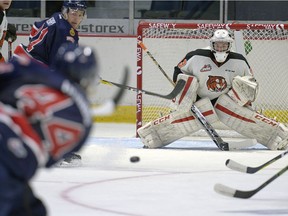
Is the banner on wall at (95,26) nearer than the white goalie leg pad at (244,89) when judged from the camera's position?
No

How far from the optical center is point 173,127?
22.2 feet

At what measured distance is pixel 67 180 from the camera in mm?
4902

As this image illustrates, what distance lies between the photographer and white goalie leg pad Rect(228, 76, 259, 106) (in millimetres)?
6617

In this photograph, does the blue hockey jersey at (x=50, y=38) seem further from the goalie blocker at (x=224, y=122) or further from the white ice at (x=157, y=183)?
the goalie blocker at (x=224, y=122)

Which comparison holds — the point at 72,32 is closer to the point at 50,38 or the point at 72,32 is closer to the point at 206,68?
the point at 50,38

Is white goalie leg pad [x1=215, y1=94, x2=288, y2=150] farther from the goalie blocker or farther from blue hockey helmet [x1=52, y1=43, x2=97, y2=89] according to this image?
blue hockey helmet [x1=52, y1=43, x2=97, y2=89]

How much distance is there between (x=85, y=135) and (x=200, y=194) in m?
2.29

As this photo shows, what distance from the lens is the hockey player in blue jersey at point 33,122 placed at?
218 centimetres

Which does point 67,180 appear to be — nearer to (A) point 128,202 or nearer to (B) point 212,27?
(A) point 128,202

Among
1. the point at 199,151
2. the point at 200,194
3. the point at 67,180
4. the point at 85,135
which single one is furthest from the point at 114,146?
the point at 85,135

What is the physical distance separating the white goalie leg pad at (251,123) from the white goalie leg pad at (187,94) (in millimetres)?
205

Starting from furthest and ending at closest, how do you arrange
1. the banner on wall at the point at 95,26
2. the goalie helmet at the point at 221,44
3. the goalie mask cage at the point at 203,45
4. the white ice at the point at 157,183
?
the banner on wall at the point at 95,26 < the goalie mask cage at the point at 203,45 < the goalie helmet at the point at 221,44 < the white ice at the point at 157,183

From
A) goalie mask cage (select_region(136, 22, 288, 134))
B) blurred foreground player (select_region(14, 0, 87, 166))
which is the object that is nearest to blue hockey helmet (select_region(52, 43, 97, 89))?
blurred foreground player (select_region(14, 0, 87, 166))

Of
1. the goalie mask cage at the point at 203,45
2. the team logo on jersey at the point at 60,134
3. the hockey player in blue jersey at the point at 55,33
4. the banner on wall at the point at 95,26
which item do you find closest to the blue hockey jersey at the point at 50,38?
the hockey player in blue jersey at the point at 55,33
